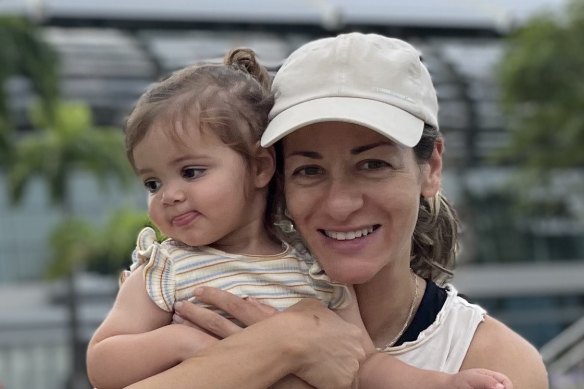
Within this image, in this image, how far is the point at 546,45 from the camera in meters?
19.8

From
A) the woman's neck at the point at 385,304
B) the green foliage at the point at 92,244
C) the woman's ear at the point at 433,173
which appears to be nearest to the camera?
the woman's ear at the point at 433,173

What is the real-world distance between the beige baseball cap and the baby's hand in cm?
46

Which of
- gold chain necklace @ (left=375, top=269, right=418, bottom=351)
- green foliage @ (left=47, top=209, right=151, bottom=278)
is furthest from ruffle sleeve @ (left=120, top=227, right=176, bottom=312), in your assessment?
green foliage @ (left=47, top=209, right=151, bottom=278)

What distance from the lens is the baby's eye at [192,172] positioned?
92.4 inches

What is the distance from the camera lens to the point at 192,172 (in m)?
2.35

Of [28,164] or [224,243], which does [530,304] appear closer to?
[28,164]

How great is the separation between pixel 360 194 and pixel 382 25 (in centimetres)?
2663

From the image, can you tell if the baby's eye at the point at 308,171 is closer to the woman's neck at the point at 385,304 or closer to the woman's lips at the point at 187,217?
the woman's lips at the point at 187,217

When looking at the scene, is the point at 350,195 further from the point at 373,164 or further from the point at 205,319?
the point at 205,319

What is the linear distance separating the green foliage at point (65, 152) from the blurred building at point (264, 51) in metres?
1.36

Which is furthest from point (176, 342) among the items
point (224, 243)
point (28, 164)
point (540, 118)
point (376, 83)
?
point (28, 164)

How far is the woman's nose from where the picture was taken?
7.55ft

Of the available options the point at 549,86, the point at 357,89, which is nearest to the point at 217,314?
the point at 357,89

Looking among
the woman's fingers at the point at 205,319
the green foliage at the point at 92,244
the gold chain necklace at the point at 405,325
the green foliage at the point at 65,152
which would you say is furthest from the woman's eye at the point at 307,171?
the green foliage at the point at 65,152
